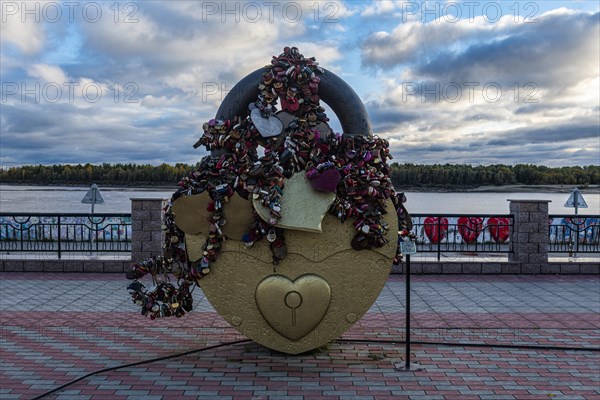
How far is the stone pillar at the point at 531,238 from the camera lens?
39.9 feet

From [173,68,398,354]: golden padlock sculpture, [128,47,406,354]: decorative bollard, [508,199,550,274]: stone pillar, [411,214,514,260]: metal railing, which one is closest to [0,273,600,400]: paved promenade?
[173,68,398,354]: golden padlock sculpture

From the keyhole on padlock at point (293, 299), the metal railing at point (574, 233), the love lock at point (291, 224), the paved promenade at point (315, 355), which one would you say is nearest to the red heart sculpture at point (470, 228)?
the metal railing at point (574, 233)

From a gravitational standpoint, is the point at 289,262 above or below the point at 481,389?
above

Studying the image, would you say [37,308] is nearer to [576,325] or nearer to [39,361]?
[39,361]

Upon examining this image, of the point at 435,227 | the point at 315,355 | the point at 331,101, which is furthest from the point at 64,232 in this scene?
the point at 331,101

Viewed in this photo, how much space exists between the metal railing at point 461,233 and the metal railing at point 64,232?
684cm

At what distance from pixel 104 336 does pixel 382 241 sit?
371 cm

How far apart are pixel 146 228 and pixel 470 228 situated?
24.0ft

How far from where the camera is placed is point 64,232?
42.0 ft

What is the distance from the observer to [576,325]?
24.9ft

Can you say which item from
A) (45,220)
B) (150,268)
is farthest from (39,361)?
(45,220)

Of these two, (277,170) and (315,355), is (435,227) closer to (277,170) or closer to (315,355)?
(315,355)

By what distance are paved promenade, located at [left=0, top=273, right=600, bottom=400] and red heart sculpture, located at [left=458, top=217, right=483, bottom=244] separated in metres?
3.42

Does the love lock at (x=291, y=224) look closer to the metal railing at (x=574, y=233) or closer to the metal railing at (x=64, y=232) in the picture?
the metal railing at (x=64, y=232)
